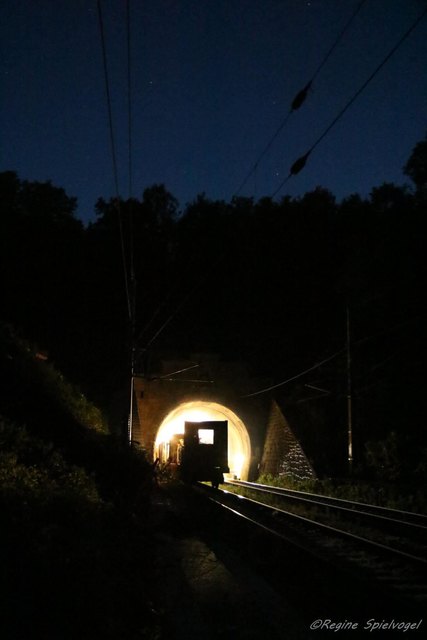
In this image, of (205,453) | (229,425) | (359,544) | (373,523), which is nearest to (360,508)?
(373,523)

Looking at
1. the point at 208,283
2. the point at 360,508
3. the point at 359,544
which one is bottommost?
the point at 360,508

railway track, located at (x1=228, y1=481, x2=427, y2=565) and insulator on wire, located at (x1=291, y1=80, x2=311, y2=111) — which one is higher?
insulator on wire, located at (x1=291, y1=80, x2=311, y2=111)

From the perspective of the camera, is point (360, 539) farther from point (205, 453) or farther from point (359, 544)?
point (205, 453)

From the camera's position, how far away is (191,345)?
144 ft

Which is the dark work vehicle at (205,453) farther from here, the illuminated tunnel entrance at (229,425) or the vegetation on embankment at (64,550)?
the vegetation on embankment at (64,550)

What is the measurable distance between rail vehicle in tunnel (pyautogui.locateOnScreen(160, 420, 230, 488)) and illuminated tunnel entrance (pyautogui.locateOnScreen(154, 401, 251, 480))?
3.71 m

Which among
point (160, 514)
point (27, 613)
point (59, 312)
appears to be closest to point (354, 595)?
point (27, 613)

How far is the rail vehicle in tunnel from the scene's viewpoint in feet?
95.2

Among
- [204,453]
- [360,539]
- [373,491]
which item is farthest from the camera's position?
[204,453]

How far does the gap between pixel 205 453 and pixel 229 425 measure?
982 cm

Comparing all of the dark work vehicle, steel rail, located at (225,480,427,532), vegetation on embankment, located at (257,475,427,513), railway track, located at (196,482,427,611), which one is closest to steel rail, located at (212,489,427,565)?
railway track, located at (196,482,427,611)

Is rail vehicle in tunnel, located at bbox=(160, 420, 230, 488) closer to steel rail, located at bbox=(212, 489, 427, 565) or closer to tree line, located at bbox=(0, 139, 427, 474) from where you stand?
tree line, located at bbox=(0, 139, 427, 474)

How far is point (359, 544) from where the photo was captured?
11438 millimetres

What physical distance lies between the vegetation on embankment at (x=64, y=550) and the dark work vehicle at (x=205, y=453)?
1486cm
